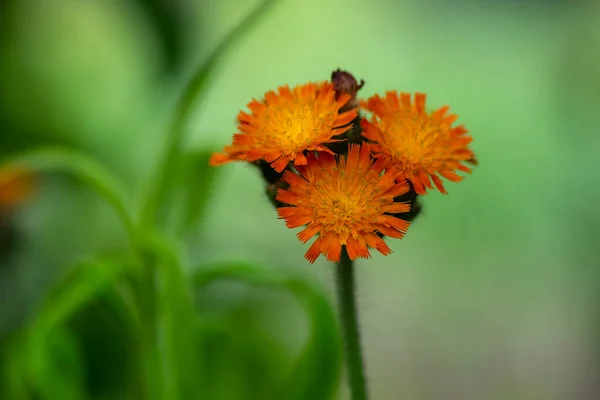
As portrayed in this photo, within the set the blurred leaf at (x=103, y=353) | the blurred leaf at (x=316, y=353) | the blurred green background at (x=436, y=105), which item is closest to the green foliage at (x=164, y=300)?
the blurred leaf at (x=316, y=353)

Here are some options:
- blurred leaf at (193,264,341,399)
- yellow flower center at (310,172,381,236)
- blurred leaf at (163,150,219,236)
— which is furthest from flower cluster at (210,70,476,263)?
blurred leaf at (163,150,219,236)

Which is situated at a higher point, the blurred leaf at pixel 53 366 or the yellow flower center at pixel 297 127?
the yellow flower center at pixel 297 127

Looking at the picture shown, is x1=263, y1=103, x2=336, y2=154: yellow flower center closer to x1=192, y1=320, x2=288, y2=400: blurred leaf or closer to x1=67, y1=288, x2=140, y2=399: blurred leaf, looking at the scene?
x1=192, y1=320, x2=288, y2=400: blurred leaf

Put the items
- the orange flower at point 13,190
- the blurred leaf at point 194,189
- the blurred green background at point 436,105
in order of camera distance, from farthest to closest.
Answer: the blurred green background at point 436,105 → the orange flower at point 13,190 → the blurred leaf at point 194,189

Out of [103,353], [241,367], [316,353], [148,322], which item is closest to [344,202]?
[316,353]

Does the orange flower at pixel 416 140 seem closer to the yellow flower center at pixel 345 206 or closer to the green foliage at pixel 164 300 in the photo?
the yellow flower center at pixel 345 206

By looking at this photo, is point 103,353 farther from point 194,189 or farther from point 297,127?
point 297,127

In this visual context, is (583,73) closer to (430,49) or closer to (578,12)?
(578,12)
